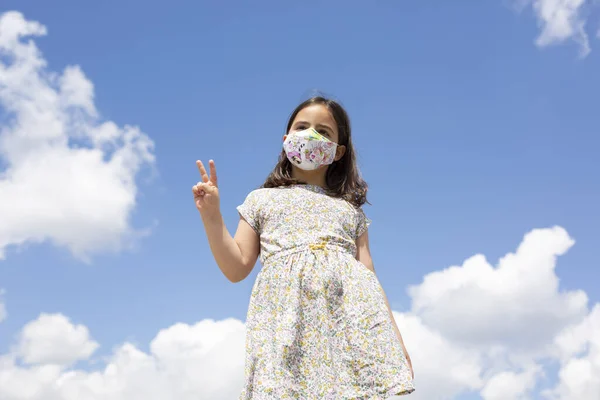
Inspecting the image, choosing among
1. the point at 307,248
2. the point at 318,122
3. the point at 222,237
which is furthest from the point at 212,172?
the point at 318,122

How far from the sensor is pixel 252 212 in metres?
5.03

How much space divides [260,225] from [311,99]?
1.26 metres

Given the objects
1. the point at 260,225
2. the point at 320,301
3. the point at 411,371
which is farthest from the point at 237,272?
the point at 411,371

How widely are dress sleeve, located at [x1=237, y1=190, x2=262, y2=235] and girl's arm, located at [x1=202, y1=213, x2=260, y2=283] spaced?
0.03 m

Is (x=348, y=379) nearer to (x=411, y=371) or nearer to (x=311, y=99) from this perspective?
(x=411, y=371)

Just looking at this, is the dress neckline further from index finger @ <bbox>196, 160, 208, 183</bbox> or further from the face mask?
index finger @ <bbox>196, 160, 208, 183</bbox>

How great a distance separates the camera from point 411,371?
4.58 m

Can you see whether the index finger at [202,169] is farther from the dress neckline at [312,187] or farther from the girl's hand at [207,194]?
the dress neckline at [312,187]

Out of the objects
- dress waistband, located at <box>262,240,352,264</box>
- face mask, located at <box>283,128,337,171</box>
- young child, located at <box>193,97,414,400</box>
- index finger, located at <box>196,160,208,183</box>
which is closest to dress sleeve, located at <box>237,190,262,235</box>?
young child, located at <box>193,97,414,400</box>

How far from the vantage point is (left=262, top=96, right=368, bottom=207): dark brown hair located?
5.37m

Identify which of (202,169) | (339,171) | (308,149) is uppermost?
(339,171)

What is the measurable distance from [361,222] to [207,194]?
143cm

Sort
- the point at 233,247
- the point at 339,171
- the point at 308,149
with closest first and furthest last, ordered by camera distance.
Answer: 1. the point at 233,247
2. the point at 308,149
3. the point at 339,171

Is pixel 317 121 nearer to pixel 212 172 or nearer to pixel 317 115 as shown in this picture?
pixel 317 115
